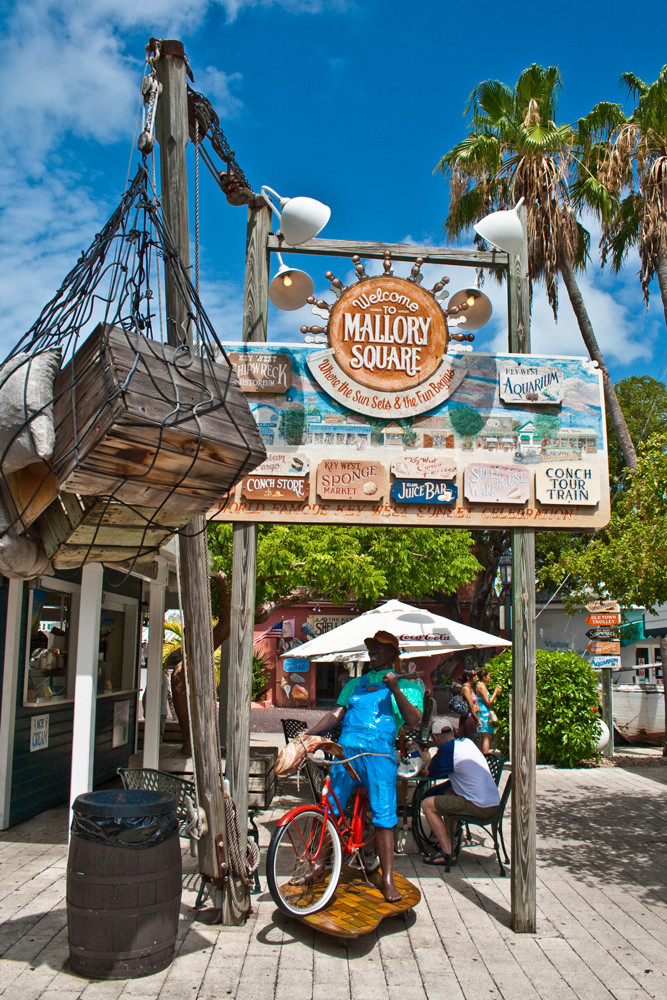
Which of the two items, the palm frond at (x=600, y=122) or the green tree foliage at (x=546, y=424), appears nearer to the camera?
the green tree foliage at (x=546, y=424)

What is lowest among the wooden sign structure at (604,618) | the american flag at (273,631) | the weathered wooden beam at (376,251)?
the american flag at (273,631)

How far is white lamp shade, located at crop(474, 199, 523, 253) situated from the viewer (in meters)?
5.52

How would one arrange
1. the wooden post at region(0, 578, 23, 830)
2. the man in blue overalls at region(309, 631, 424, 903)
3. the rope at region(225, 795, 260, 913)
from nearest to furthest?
1. the rope at region(225, 795, 260, 913)
2. the man in blue overalls at region(309, 631, 424, 903)
3. the wooden post at region(0, 578, 23, 830)

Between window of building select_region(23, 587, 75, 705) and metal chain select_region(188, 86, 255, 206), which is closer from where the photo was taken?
metal chain select_region(188, 86, 255, 206)

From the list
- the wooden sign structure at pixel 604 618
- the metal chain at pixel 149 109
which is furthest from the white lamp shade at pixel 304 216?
the wooden sign structure at pixel 604 618

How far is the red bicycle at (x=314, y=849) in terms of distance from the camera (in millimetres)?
4754

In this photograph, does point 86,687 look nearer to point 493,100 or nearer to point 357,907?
point 357,907

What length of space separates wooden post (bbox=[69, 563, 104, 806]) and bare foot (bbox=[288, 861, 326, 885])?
2.51m

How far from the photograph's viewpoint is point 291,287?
18.9 feet

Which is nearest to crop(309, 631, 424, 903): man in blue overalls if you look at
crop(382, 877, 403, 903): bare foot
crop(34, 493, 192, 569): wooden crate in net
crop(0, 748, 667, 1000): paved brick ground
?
crop(382, 877, 403, 903): bare foot

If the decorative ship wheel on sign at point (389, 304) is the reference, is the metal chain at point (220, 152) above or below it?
above

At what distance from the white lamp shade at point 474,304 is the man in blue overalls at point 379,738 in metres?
2.48

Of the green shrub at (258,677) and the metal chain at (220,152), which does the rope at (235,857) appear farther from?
the green shrub at (258,677)

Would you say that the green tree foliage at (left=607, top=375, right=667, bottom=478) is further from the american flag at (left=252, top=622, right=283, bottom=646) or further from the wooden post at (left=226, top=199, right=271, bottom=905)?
the wooden post at (left=226, top=199, right=271, bottom=905)
